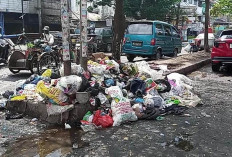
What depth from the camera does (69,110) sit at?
472 centimetres

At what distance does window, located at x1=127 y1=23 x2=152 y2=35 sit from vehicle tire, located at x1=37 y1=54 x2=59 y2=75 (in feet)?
15.2

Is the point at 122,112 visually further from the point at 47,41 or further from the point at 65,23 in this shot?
the point at 47,41

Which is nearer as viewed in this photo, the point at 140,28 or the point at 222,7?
the point at 140,28

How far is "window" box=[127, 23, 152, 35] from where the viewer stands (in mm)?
12795

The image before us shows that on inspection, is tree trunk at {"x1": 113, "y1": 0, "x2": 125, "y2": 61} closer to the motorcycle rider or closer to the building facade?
the motorcycle rider

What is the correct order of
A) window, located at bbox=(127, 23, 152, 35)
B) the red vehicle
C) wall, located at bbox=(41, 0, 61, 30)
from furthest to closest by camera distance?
1. wall, located at bbox=(41, 0, 61, 30)
2. window, located at bbox=(127, 23, 152, 35)
3. the red vehicle

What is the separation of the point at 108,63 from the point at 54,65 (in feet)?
11.2

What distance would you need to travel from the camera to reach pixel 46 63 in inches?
372

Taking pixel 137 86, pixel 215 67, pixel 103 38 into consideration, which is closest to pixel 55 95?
pixel 137 86

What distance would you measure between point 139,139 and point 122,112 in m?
0.74

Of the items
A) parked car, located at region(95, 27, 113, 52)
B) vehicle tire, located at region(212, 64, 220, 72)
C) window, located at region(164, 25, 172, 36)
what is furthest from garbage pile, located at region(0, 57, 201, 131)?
parked car, located at region(95, 27, 113, 52)

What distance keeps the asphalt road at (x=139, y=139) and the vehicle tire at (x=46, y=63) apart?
4294 mm

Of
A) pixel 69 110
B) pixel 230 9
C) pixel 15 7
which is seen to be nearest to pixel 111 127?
pixel 69 110

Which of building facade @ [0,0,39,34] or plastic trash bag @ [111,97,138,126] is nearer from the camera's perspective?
plastic trash bag @ [111,97,138,126]
